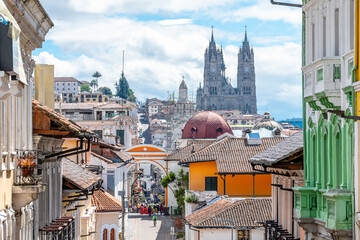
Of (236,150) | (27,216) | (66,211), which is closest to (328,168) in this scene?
(27,216)

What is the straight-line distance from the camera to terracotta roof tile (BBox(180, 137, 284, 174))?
151 feet

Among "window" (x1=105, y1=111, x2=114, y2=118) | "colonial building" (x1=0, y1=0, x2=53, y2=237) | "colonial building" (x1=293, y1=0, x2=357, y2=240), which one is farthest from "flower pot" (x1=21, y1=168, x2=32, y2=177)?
"window" (x1=105, y1=111, x2=114, y2=118)

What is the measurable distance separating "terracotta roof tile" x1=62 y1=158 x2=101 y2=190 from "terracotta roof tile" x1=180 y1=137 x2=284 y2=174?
1833 centimetres

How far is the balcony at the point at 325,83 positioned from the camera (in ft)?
53.6

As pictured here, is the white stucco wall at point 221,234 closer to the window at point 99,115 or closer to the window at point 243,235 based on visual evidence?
the window at point 243,235

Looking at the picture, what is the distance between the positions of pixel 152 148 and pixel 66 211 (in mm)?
62753

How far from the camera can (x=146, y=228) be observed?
2608 inches

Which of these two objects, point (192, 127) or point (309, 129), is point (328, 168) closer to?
point (309, 129)

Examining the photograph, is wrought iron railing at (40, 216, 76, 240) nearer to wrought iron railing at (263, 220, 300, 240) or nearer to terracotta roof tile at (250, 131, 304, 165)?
terracotta roof tile at (250, 131, 304, 165)

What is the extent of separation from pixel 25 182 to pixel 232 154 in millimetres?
33920

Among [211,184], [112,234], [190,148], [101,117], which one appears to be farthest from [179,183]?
[112,234]

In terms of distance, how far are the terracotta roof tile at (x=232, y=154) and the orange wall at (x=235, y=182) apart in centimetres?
55

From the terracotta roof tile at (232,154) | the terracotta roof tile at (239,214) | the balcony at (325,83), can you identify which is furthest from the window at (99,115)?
the balcony at (325,83)

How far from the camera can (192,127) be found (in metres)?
90.3
